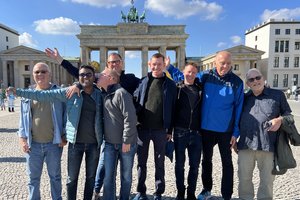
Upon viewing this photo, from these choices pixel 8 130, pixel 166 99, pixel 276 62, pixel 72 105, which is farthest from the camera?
pixel 276 62

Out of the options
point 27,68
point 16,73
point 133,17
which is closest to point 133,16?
point 133,17

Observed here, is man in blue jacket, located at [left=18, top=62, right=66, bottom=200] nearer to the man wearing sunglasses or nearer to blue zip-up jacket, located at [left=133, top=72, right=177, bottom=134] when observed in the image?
blue zip-up jacket, located at [left=133, top=72, right=177, bottom=134]

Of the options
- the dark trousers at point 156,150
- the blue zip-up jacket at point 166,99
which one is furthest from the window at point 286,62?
the dark trousers at point 156,150

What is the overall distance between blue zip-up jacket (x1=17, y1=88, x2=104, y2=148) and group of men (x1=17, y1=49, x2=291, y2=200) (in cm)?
1

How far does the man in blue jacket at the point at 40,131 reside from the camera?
3.62 m

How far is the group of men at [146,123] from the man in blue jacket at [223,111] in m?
0.02

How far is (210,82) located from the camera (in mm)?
4266

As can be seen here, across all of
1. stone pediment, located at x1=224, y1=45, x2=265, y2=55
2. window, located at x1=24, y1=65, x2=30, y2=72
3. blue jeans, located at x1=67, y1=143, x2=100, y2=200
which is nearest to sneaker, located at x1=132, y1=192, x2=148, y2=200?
blue jeans, located at x1=67, y1=143, x2=100, y2=200

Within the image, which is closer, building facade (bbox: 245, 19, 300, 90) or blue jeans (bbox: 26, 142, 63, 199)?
blue jeans (bbox: 26, 142, 63, 199)

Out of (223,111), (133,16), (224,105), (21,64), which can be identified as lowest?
(223,111)

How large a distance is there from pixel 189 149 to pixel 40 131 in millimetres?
2433

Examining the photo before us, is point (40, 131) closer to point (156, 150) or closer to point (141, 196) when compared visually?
point (156, 150)

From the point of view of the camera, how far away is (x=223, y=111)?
162 inches

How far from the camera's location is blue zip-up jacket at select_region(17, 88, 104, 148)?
11.2 feet
